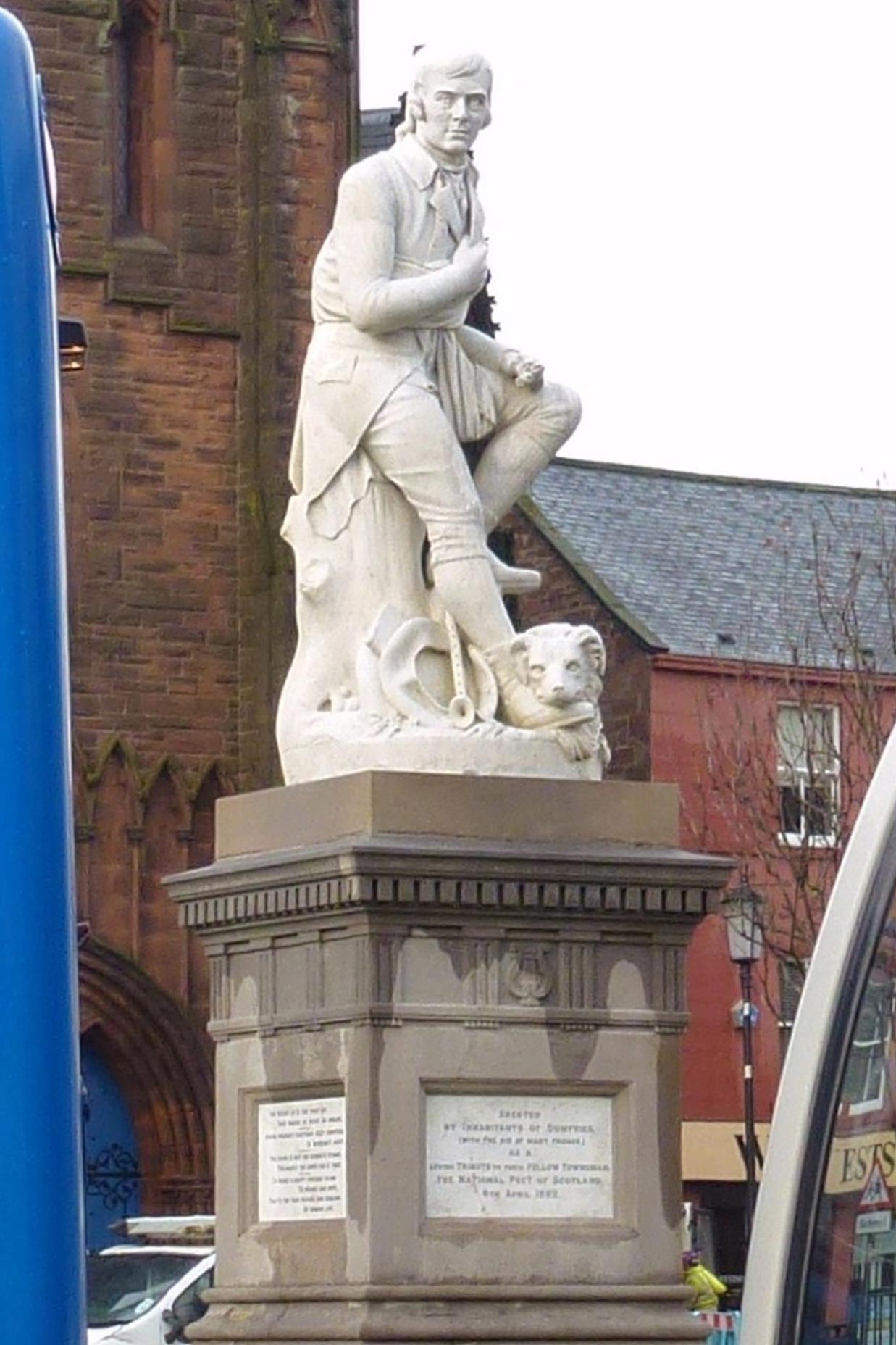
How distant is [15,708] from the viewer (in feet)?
14.8

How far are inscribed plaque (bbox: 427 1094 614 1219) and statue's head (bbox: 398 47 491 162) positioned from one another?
2975mm

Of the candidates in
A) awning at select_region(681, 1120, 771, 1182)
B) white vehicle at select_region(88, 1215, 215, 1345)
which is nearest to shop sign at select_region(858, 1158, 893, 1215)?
white vehicle at select_region(88, 1215, 215, 1345)

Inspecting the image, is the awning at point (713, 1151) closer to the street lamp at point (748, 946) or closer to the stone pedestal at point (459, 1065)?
the street lamp at point (748, 946)

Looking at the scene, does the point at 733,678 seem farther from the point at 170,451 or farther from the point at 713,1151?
the point at 170,451

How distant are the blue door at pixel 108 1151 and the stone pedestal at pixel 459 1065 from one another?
2309 centimetres

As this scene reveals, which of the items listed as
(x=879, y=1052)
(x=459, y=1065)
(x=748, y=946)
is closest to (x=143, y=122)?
(x=748, y=946)

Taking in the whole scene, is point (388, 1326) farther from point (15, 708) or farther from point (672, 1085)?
point (15, 708)

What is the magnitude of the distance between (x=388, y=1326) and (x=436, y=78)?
381cm

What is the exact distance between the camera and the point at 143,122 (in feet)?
118

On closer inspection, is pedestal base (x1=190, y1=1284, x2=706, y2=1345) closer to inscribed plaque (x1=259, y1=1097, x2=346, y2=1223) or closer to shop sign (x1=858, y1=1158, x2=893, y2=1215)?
inscribed plaque (x1=259, y1=1097, x2=346, y2=1223)

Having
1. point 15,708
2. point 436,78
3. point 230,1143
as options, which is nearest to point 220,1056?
point 230,1143

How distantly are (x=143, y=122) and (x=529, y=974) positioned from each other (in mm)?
25994

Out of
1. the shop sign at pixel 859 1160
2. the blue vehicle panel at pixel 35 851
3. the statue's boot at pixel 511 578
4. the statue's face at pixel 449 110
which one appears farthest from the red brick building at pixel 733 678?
the shop sign at pixel 859 1160

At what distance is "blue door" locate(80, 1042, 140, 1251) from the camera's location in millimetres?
34281
